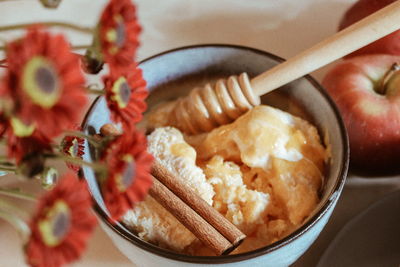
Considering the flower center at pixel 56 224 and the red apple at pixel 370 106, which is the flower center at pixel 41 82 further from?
the red apple at pixel 370 106

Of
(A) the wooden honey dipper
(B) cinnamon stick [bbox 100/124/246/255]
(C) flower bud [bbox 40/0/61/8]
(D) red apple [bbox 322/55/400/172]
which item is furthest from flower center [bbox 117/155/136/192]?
(D) red apple [bbox 322/55/400/172]

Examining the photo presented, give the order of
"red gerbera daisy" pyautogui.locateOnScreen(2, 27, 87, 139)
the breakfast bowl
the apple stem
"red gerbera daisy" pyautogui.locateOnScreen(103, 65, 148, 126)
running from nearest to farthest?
"red gerbera daisy" pyautogui.locateOnScreen(2, 27, 87, 139)
"red gerbera daisy" pyautogui.locateOnScreen(103, 65, 148, 126)
the breakfast bowl
the apple stem

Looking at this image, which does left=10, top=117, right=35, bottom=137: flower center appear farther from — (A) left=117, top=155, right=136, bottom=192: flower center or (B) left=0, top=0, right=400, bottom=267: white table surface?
(B) left=0, top=0, right=400, bottom=267: white table surface

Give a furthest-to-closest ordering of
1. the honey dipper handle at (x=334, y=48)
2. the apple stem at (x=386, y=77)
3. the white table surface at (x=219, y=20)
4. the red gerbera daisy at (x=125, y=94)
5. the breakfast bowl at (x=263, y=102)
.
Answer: the white table surface at (x=219, y=20) → the apple stem at (x=386, y=77) → the honey dipper handle at (x=334, y=48) → the breakfast bowl at (x=263, y=102) → the red gerbera daisy at (x=125, y=94)

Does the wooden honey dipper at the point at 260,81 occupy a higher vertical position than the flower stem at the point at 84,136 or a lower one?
lower

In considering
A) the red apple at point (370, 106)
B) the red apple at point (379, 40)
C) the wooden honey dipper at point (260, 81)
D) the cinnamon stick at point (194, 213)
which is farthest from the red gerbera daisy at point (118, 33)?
the red apple at point (379, 40)

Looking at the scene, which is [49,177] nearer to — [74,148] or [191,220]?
[74,148]

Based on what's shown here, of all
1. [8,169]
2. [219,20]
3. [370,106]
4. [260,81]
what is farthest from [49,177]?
[219,20]
